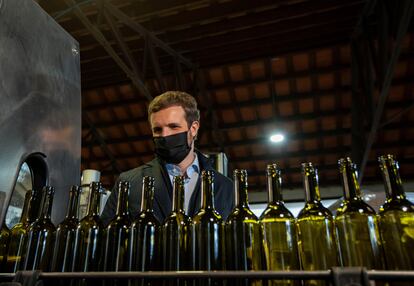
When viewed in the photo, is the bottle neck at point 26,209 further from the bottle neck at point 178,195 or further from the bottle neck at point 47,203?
the bottle neck at point 178,195

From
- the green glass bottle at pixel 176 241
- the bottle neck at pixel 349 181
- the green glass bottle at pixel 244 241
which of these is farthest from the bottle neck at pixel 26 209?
the bottle neck at pixel 349 181

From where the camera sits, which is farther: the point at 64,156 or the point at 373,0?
the point at 373,0

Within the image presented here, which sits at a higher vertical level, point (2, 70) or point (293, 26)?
point (293, 26)

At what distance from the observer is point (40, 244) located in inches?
32.8

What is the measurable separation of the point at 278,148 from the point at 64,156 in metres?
6.59

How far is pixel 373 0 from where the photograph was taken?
159 inches

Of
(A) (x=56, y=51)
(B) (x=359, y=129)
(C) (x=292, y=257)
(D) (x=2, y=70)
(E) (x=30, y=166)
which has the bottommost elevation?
(C) (x=292, y=257)

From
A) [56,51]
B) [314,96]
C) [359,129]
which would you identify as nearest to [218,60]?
[314,96]

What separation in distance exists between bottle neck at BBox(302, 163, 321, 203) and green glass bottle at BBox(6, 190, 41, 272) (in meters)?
0.70

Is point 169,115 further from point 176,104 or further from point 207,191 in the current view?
point 207,191

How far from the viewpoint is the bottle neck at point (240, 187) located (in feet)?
2.63

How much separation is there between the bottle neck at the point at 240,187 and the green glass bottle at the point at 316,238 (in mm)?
134

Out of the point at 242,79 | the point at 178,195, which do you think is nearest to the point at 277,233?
the point at 178,195

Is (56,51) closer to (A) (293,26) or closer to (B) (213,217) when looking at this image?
(B) (213,217)
